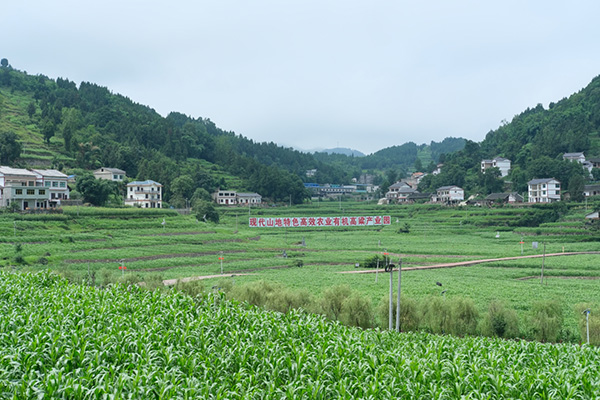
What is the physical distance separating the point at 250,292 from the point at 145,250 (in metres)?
24.2

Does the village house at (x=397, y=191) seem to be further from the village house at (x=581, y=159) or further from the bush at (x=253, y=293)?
the bush at (x=253, y=293)

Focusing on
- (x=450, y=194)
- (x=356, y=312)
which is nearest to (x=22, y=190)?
(x=356, y=312)

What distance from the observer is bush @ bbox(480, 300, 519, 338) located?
23297 millimetres

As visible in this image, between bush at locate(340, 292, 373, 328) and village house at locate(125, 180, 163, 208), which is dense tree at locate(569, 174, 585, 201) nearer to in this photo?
village house at locate(125, 180, 163, 208)

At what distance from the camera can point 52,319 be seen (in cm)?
1435

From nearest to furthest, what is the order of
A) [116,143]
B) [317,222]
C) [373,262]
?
1. [373,262]
2. [317,222]
3. [116,143]

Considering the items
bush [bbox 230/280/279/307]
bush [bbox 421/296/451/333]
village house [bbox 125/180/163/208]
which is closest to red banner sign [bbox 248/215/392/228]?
village house [bbox 125/180/163/208]

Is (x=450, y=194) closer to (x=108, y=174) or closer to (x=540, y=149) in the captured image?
(x=540, y=149)

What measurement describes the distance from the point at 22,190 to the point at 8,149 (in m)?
17.3

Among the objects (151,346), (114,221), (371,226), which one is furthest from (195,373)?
(371,226)

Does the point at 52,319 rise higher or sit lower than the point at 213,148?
lower

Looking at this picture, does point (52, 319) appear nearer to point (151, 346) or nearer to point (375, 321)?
point (151, 346)

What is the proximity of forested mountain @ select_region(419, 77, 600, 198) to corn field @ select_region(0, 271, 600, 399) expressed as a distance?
8179cm

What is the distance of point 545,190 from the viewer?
289 ft
